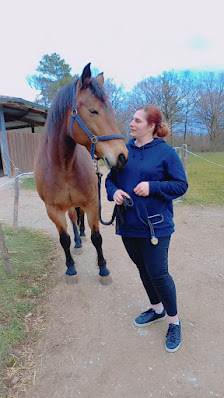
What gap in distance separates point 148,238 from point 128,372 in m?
0.93

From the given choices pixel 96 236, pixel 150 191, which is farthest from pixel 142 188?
pixel 96 236

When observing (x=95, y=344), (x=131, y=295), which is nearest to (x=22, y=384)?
(x=95, y=344)

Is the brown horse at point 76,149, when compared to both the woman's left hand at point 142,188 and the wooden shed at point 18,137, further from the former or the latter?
the wooden shed at point 18,137

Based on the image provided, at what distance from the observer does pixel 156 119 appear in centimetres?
156

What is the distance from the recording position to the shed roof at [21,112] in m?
9.20

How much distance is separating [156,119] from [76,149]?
1102 millimetres

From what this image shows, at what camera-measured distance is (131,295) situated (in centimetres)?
250

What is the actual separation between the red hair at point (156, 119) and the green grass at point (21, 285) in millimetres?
1968

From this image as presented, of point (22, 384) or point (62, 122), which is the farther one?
point (62, 122)

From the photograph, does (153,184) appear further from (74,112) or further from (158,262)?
(74,112)

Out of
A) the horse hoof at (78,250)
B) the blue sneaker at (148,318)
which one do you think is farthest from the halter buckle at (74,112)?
the horse hoof at (78,250)

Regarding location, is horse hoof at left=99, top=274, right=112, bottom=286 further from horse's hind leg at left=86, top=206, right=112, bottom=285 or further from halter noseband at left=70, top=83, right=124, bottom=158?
halter noseband at left=70, top=83, right=124, bottom=158

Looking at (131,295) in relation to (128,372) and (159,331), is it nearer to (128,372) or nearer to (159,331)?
(159,331)

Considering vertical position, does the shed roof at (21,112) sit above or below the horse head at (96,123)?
above
